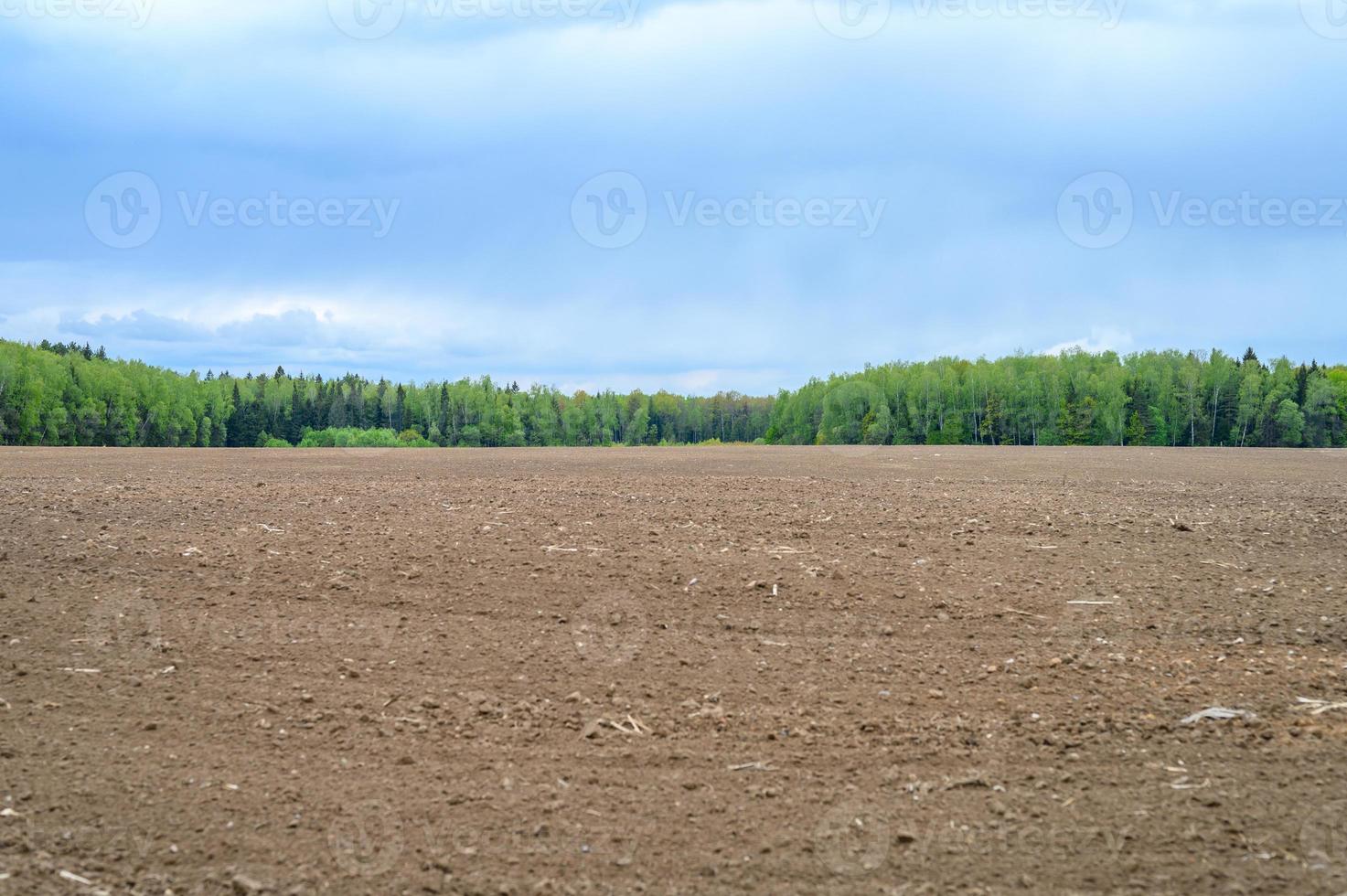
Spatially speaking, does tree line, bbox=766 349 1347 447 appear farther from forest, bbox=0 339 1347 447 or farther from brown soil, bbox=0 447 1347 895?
brown soil, bbox=0 447 1347 895

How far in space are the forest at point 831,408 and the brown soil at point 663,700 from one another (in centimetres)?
5389

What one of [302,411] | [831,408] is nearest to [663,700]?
[831,408]

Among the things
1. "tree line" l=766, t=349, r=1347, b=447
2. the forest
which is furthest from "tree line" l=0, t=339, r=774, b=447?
"tree line" l=766, t=349, r=1347, b=447

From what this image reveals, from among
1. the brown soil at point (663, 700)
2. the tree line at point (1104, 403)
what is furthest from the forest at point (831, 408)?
the brown soil at point (663, 700)

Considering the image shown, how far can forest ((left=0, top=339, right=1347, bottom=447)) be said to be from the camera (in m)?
77.8

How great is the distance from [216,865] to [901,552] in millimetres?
6864

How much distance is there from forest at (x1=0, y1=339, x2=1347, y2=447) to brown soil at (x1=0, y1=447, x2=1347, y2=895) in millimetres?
53890

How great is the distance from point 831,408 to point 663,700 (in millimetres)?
97330

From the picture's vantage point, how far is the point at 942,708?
18.8ft

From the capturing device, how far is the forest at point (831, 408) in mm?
77750

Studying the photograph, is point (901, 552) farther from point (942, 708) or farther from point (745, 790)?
point (745, 790)

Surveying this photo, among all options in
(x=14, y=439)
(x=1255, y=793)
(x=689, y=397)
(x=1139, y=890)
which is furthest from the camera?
(x=689, y=397)

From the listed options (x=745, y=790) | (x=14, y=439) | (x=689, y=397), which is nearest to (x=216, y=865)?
(x=745, y=790)

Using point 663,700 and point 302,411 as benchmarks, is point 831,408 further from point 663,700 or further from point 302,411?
point 663,700
